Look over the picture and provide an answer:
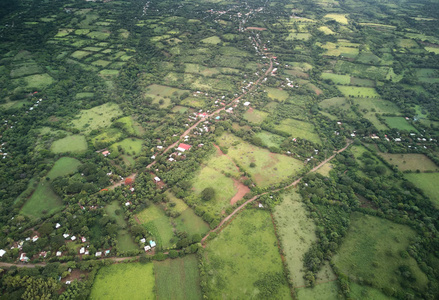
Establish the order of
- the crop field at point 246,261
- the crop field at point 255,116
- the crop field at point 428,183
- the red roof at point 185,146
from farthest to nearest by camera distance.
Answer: the crop field at point 255,116
the red roof at point 185,146
the crop field at point 428,183
the crop field at point 246,261

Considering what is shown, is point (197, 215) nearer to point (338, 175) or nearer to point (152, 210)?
point (152, 210)

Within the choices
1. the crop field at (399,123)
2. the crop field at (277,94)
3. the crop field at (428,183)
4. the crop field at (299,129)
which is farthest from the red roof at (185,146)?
the crop field at (399,123)

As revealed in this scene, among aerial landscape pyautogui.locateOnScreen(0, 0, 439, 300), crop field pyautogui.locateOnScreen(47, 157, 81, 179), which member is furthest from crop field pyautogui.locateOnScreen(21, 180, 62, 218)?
crop field pyautogui.locateOnScreen(47, 157, 81, 179)

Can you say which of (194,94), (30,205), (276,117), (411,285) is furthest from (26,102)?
(411,285)

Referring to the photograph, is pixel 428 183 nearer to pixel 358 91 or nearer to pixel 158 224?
pixel 358 91

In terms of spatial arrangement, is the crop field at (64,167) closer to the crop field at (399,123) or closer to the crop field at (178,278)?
the crop field at (178,278)

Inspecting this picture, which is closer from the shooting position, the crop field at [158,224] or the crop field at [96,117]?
the crop field at [158,224]
